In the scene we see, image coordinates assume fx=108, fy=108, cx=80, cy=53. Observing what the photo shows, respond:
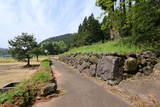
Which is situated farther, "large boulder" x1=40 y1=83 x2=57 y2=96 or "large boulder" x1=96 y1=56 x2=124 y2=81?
"large boulder" x1=96 y1=56 x2=124 y2=81

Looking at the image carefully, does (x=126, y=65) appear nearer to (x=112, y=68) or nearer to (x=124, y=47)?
(x=112, y=68)

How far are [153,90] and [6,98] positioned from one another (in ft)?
15.8

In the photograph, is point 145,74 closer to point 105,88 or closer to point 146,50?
point 146,50

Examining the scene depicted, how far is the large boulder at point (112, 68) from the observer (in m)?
4.86

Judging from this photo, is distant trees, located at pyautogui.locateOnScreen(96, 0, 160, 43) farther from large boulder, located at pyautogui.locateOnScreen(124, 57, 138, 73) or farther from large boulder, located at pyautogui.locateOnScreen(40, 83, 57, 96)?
large boulder, located at pyautogui.locateOnScreen(40, 83, 57, 96)

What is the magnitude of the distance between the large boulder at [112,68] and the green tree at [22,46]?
2045 centimetres

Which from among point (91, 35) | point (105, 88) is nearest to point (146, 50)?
point (105, 88)

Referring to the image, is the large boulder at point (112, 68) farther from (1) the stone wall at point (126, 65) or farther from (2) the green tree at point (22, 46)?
(2) the green tree at point (22, 46)

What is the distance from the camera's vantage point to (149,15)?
611cm

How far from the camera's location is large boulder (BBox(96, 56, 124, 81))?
15.9 ft

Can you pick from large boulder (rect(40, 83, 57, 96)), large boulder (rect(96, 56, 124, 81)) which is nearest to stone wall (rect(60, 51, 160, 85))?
large boulder (rect(96, 56, 124, 81))

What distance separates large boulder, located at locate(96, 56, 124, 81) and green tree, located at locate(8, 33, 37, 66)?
20.4 m

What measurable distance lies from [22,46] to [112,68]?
2262 cm

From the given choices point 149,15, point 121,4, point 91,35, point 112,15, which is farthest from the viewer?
point 91,35
